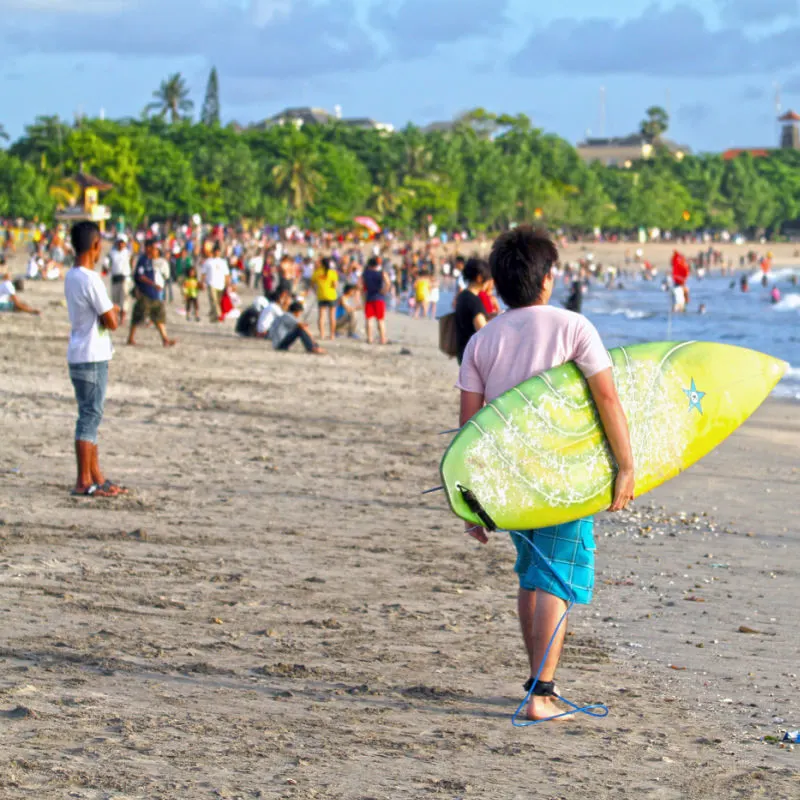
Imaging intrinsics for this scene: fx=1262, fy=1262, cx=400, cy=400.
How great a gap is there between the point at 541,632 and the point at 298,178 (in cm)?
9772

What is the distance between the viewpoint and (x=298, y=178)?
99875 millimetres

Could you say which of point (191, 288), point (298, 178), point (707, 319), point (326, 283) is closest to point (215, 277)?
point (191, 288)

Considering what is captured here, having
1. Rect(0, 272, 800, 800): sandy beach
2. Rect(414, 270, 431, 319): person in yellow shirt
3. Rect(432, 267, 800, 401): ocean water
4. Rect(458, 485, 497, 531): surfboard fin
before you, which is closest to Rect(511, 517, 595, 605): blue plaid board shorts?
Rect(458, 485, 497, 531): surfboard fin

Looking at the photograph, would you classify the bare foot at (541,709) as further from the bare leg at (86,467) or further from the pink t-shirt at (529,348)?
the bare leg at (86,467)

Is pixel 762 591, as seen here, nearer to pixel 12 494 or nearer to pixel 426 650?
pixel 426 650

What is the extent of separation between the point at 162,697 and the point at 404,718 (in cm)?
84

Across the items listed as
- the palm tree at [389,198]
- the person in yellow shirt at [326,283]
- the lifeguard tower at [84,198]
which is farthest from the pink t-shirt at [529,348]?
the palm tree at [389,198]

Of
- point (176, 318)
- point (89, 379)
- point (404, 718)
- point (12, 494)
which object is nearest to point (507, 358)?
point (404, 718)

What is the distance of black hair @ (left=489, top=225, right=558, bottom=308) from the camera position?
13.9ft

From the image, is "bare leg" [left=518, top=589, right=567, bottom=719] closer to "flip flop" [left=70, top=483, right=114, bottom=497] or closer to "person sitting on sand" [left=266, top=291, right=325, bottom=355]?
"flip flop" [left=70, top=483, right=114, bottom=497]

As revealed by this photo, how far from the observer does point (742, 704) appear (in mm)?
4551

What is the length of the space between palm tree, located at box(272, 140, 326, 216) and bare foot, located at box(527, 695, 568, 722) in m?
95.7

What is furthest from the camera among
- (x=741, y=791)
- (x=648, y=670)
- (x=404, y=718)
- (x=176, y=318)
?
(x=176, y=318)

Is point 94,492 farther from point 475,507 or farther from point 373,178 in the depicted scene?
point 373,178
